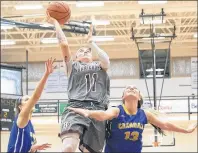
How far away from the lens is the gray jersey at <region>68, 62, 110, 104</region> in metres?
4.62

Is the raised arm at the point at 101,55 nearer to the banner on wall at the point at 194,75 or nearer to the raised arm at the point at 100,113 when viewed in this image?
the raised arm at the point at 100,113

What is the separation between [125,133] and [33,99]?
0.93 metres

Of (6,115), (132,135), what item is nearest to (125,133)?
(132,135)

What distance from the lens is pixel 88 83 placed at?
15.2 feet

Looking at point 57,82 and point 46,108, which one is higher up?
point 57,82

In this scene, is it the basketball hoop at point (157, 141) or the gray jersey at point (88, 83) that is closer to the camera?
the gray jersey at point (88, 83)

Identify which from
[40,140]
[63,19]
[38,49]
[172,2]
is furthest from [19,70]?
[63,19]

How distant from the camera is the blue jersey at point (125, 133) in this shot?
4.46 meters

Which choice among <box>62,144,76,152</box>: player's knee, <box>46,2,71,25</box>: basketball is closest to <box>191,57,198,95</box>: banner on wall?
<box>46,2,71,25</box>: basketball

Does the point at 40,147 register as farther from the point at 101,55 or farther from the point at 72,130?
the point at 101,55

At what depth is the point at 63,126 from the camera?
14.6 ft

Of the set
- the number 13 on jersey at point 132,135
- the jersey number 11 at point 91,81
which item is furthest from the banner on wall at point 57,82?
the number 13 on jersey at point 132,135

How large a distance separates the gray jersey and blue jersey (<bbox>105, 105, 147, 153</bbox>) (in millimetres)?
305

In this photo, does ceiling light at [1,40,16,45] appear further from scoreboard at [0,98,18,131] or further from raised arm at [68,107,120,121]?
raised arm at [68,107,120,121]
